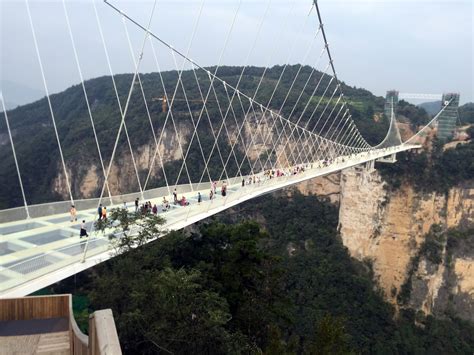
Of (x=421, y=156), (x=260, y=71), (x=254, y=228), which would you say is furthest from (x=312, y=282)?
(x=260, y=71)

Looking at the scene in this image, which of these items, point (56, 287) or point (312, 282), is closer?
point (56, 287)

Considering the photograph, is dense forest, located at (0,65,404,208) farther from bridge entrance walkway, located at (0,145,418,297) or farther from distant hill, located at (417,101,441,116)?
distant hill, located at (417,101,441,116)

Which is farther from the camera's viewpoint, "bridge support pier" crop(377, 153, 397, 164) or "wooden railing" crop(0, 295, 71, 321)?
"bridge support pier" crop(377, 153, 397, 164)

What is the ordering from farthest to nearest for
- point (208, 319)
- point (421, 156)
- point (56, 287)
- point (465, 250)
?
point (421, 156) → point (465, 250) → point (56, 287) → point (208, 319)

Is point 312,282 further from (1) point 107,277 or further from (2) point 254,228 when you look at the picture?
(1) point 107,277

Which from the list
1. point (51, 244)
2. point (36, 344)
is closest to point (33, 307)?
point (36, 344)

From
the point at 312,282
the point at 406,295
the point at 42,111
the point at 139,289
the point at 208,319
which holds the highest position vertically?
the point at 42,111

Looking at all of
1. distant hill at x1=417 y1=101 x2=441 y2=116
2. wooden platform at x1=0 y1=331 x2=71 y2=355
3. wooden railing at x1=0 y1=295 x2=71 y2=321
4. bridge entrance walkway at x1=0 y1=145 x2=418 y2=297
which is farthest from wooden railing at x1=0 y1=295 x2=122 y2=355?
distant hill at x1=417 y1=101 x2=441 y2=116

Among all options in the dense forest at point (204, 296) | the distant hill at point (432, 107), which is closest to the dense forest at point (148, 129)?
the dense forest at point (204, 296)

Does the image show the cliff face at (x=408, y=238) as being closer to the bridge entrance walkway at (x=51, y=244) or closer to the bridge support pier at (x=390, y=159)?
the bridge support pier at (x=390, y=159)
